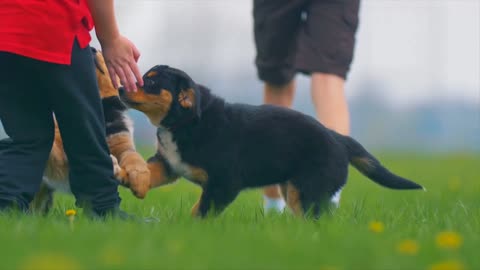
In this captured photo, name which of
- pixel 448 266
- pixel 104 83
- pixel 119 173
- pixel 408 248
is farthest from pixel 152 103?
pixel 448 266

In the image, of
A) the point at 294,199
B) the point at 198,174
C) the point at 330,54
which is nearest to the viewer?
the point at 198,174

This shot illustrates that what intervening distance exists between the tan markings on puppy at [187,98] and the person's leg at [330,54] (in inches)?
39.2

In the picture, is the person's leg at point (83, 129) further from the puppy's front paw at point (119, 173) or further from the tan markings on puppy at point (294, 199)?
the tan markings on puppy at point (294, 199)

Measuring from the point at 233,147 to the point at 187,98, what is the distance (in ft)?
1.04

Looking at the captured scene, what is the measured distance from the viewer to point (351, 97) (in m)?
15.8

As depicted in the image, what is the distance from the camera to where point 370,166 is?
3.95m

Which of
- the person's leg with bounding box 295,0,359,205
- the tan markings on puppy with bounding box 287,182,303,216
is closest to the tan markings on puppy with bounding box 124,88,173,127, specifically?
the tan markings on puppy with bounding box 287,182,303,216

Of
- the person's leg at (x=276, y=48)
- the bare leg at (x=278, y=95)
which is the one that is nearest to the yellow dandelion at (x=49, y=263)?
the person's leg at (x=276, y=48)

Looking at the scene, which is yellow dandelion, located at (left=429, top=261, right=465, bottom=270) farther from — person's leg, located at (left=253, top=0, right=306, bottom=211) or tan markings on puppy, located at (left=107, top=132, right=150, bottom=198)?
person's leg, located at (left=253, top=0, right=306, bottom=211)

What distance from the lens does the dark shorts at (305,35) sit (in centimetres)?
451

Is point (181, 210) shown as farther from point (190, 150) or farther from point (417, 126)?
point (417, 126)

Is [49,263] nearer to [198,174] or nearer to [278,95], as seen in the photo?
[198,174]

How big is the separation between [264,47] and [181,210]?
4.87ft

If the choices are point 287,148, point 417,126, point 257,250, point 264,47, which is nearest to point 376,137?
point 417,126
